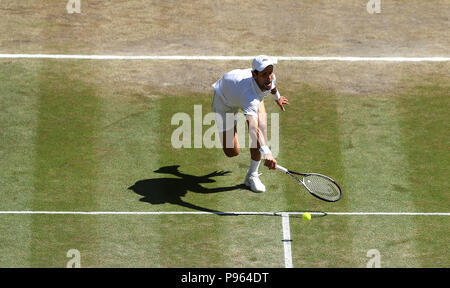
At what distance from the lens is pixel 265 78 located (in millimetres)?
17797

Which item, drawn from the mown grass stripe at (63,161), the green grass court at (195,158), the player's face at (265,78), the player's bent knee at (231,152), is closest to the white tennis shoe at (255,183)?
the green grass court at (195,158)

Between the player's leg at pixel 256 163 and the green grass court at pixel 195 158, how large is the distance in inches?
9.1

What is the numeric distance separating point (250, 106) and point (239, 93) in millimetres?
418

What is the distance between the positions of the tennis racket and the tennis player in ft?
2.29

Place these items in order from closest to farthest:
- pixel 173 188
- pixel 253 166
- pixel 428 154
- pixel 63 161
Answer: pixel 253 166 → pixel 173 188 → pixel 63 161 → pixel 428 154

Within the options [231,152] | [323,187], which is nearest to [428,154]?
[323,187]

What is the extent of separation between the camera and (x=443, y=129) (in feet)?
66.8

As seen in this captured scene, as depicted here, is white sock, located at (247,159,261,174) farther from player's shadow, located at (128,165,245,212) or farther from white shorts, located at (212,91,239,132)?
white shorts, located at (212,91,239,132)

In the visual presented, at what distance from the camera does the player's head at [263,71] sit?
17641 millimetres

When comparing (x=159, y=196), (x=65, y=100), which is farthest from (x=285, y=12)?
(x=159, y=196)

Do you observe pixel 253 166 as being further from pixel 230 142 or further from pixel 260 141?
pixel 260 141

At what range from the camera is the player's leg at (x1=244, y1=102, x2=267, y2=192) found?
60.1 ft
